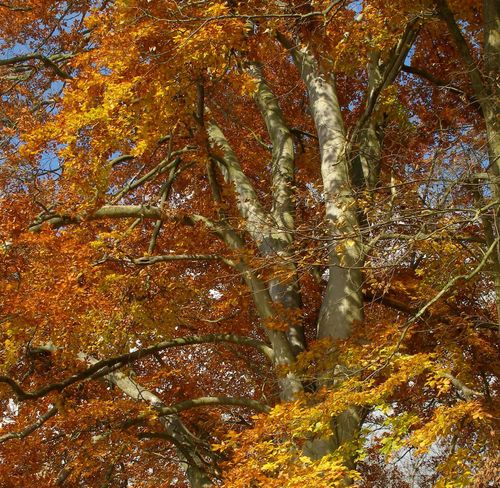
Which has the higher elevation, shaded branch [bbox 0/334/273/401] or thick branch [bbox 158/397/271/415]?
shaded branch [bbox 0/334/273/401]

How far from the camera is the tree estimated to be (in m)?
5.64

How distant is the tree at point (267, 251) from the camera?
5.64m

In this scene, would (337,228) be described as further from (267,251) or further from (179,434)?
(179,434)

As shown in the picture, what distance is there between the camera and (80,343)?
7688mm

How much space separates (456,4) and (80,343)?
6803 mm

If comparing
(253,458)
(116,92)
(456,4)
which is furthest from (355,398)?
(456,4)

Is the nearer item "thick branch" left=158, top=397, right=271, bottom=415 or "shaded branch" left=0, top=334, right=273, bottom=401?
"shaded branch" left=0, top=334, right=273, bottom=401

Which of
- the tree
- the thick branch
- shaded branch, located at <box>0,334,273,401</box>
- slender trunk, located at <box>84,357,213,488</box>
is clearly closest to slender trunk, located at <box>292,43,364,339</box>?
the tree

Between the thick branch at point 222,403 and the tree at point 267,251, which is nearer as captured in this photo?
the tree at point 267,251

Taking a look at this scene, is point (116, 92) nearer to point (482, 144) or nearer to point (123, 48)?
point (123, 48)

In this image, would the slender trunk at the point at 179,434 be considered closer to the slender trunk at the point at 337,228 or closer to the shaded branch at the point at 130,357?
the shaded branch at the point at 130,357

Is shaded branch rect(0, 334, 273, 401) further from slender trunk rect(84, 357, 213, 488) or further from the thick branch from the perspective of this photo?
slender trunk rect(84, 357, 213, 488)

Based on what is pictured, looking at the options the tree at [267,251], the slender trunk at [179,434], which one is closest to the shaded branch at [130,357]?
the tree at [267,251]

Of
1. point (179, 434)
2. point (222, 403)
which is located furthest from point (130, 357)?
point (179, 434)
